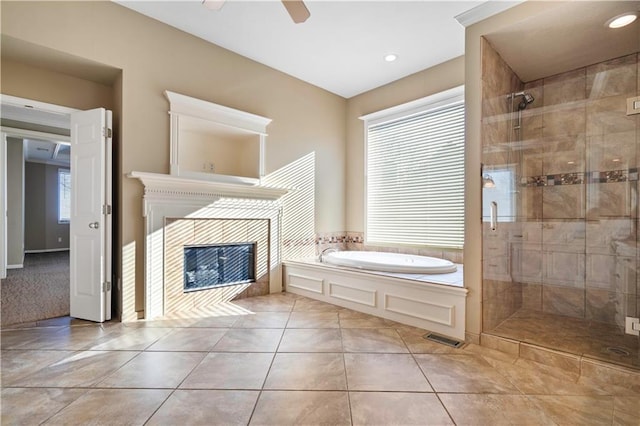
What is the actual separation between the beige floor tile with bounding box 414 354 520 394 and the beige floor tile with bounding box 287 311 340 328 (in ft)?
2.95

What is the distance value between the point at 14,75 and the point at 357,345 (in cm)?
380

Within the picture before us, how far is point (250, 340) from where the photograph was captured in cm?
245

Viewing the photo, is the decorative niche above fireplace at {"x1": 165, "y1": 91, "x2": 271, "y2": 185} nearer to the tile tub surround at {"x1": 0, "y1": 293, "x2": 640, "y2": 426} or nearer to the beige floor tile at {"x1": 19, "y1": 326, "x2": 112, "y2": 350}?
the beige floor tile at {"x1": 19, "y1": 326, "x2": 112, "y2": 350}

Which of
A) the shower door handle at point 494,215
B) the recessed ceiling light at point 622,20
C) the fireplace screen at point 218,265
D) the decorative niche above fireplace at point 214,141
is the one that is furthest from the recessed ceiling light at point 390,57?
the fireplace screen at point 218,265

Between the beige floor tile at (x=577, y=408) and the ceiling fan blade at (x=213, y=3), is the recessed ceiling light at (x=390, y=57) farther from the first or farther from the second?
the beige floor tile at (x=577, y=408)

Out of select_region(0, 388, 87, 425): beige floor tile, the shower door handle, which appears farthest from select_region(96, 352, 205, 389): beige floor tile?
the shower door handle

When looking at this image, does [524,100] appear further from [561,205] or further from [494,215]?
[494,215]

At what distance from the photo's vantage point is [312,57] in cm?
367

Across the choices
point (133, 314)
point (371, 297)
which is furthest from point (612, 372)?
point (133, 314)

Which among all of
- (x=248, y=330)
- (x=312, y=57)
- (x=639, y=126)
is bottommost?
(x=248, y=330)

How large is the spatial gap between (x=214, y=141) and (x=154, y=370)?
2.69 meters

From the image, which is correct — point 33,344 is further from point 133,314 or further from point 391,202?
point 391,202

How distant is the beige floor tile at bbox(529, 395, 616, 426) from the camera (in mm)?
1498

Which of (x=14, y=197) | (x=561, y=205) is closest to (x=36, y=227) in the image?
(x=14, y=197)
